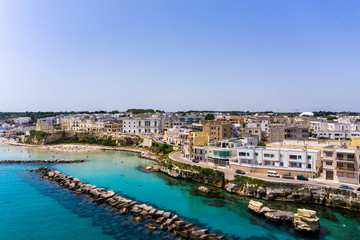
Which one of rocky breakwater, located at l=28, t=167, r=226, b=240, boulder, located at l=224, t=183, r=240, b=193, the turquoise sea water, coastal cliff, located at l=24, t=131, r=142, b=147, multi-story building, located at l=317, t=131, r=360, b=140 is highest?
multi-story building, located at l=317, t=131, r=360, b=140

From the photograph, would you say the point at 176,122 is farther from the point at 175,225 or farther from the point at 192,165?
the point at 175,225

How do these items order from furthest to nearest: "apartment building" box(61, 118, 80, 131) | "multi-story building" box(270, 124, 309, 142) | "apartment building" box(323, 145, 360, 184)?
"apartment building" box(61, 118, 80, 131) → "multi-story building" box(270, 124, 309, 142) → "apartment building" box(323, 145, 360, 184)

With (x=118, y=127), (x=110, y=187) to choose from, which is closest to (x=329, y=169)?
(x=110, y=187)

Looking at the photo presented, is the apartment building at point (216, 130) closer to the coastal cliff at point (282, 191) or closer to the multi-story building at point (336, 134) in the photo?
the coastal cliff at point (282, 191)

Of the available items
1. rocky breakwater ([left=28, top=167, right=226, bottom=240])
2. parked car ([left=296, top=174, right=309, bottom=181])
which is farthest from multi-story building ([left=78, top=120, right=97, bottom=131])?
parked car ([left=296, top=174, right=309, bottom=181])

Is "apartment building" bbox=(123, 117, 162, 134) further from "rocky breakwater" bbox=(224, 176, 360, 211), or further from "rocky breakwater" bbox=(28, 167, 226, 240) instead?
"rocky breakwater" bbox=(224, 176, 360, 211)

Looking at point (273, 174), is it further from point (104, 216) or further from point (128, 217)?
point (104, 216)

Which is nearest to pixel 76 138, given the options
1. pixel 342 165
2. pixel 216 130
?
pixel 216 130
